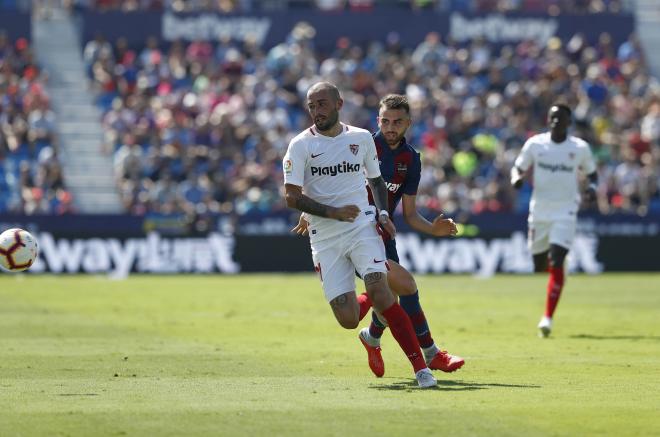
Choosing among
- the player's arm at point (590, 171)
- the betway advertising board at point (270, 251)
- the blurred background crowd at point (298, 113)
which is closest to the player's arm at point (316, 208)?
the player's arm at point (590, 171)

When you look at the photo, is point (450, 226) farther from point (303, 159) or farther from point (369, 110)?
point (369, 110)

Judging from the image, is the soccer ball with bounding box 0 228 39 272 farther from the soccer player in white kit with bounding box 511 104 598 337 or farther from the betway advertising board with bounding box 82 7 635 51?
the betway advertising board with bounding box 82 7 635 51

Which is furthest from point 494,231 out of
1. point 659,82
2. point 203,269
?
point 659,82

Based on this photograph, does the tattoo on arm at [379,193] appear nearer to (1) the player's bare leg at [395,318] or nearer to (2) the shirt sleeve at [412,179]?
(1) the player's bare leg at [395,318]

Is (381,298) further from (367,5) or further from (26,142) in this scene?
(367,5)

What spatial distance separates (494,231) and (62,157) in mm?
11984

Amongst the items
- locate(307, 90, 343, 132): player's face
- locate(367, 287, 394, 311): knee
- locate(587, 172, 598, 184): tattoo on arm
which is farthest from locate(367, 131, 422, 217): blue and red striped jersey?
locate(587, 172, 598, 184): tattoo on arm

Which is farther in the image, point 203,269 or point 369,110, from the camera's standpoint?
point 369,110

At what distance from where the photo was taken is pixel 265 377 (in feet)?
41.2

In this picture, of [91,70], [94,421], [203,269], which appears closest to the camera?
[94,421]

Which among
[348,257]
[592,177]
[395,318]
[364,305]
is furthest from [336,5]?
[395,318]

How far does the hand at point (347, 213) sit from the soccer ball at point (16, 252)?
169 inches

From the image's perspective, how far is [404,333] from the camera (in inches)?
463

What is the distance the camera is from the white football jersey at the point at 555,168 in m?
19.0
